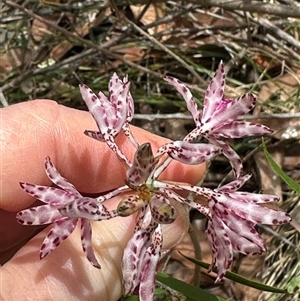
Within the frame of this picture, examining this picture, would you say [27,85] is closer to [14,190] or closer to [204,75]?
[204,75]

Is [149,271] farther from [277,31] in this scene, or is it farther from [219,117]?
[277,31]

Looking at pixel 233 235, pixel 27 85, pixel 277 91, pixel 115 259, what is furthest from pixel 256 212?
pixel 27 85

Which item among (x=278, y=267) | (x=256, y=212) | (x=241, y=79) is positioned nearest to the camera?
(x=256, y=212)

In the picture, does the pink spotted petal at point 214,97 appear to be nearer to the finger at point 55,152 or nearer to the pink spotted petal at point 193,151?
the pink spotted petal at point 193,151

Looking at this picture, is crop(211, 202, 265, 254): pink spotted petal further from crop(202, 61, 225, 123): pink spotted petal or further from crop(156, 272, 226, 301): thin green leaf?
crop(156, 272, 226, 301): thin green leaf

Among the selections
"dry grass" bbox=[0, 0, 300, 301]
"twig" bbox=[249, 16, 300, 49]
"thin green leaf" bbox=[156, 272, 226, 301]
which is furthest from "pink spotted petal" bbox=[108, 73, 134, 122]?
"twig" bbox=[249, 16, 300, 49]

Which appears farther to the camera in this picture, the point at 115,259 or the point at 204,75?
the point at 204,75
